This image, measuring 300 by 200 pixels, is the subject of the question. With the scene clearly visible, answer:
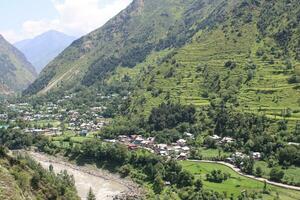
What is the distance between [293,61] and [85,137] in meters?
65.3

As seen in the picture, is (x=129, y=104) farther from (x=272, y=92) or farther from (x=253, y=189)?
(x=253, y=189)

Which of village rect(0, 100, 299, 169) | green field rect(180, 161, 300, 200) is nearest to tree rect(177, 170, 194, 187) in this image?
green field rect(180, 161, 300, 200)

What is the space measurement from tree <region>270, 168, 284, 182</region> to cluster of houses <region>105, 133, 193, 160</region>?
23.1 meters

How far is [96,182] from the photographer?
339 ft

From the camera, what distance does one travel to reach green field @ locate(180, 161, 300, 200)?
3199 inches

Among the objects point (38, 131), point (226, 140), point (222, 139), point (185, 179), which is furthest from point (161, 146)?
point (38, 131)

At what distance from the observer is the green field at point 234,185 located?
267 ft

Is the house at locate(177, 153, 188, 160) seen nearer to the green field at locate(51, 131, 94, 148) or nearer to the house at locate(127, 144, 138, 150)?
the house at locate(127, 144, 138, 150)

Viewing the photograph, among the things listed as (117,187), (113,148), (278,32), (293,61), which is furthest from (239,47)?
(117,187)

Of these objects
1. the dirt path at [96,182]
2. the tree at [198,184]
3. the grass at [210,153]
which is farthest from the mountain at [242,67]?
the dirt path at [96,182]

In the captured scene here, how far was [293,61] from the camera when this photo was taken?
143500 mm

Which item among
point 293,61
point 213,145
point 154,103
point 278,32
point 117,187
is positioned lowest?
point 117,187

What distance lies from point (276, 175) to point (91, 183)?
128 feet

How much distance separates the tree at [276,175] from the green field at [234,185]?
279cm
